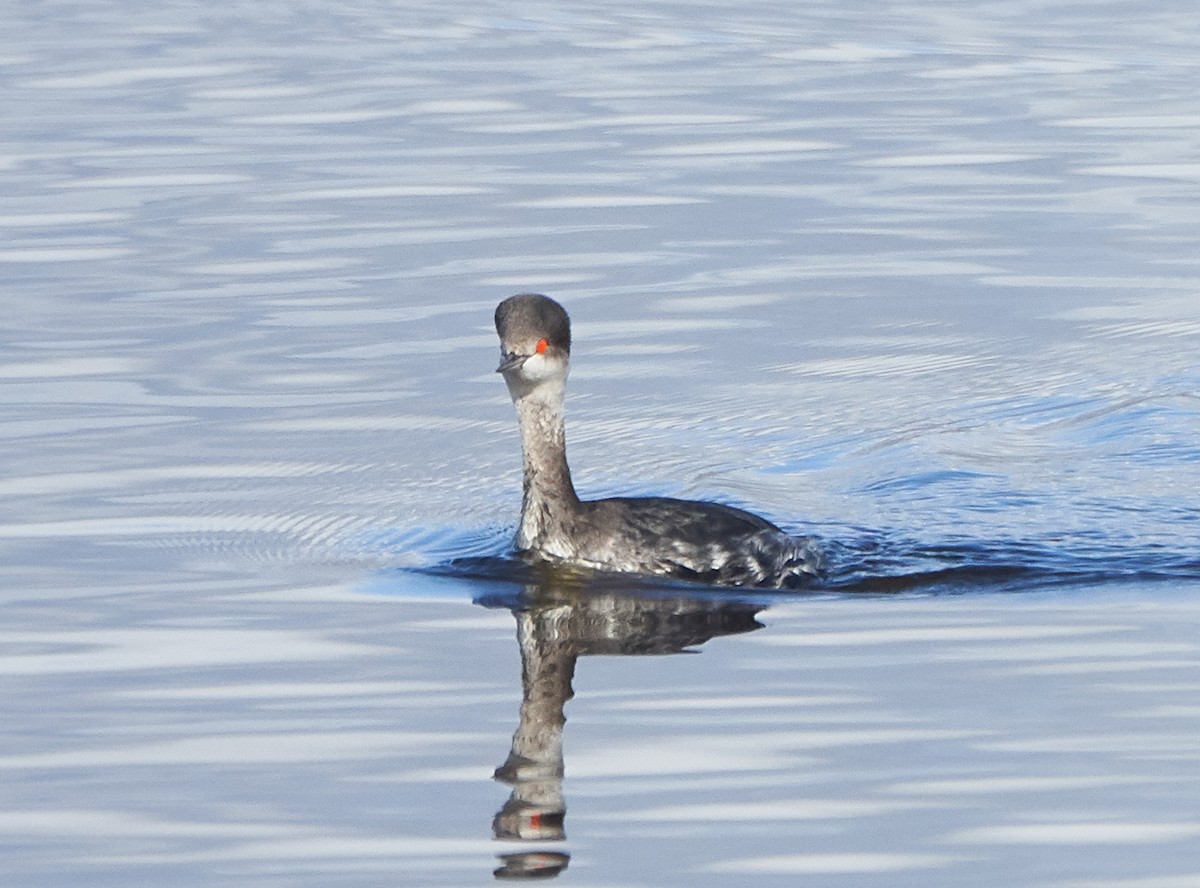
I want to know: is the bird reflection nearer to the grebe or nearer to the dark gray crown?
the grebe

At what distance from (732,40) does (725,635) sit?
2100 cm

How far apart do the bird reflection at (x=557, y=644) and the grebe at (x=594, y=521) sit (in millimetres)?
232

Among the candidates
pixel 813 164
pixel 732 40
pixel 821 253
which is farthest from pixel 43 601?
pixel 732 40

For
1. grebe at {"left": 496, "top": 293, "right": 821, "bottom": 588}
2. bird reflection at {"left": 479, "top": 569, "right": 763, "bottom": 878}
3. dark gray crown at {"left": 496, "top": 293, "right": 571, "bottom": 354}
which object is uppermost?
dark gray crown at {"left": 496, "top": 293, "right": 571, "bottom": 354}

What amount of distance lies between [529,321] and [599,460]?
2496mm

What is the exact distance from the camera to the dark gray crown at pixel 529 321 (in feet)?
38.1

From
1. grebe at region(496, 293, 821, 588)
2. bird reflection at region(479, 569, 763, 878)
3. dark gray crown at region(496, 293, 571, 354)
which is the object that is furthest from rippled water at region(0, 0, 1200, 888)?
dark gray crown at region(496, 293, 571, 354)

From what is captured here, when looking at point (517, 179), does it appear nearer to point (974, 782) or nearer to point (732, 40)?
point (732, 40)

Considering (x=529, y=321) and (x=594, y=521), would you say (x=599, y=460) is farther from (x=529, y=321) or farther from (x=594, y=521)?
(x=529, y=321)

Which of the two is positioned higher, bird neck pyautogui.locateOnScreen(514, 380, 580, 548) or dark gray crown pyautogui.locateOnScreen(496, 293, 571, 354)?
dark gray crown pyautogui.locateOnScreen(496, 293, 571, 354)

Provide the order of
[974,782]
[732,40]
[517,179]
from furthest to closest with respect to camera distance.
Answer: [732,40] → [517,179] → [974,782]

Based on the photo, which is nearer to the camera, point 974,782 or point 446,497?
point 974,782

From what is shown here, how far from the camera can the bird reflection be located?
7949 millimetres

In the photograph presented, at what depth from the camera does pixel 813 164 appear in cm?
2252
